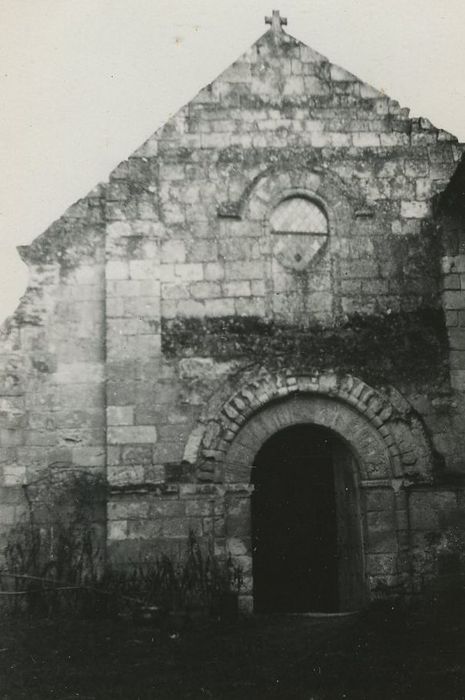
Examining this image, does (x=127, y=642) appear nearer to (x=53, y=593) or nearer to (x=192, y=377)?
(x=53, y=593)

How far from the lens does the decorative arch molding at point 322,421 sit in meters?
8.42

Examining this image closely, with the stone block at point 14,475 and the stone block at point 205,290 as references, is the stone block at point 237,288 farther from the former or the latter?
the stone block at point 14,475

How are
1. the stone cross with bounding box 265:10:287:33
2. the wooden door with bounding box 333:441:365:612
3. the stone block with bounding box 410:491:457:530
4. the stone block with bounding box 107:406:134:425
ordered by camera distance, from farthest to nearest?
the stone cross with bounding box 265:10:287:33, the wooden door with bounding box 333:441:365:612, the stone block with bounding box 107:406:134:425, the stone block with bounding box 410:491:457:530

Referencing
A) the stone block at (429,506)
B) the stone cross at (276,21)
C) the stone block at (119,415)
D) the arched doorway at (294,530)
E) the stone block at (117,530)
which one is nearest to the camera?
the stone block at (117,530)

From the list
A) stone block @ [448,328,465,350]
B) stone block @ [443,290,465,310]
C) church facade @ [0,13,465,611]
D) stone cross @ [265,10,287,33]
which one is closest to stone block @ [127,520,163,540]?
church facade @ [0,13,465,611]

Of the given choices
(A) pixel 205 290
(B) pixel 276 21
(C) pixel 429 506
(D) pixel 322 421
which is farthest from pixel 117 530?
(B) pixel 276 21

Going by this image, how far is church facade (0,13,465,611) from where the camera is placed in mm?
8367

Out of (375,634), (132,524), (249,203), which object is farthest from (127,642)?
(249,203)

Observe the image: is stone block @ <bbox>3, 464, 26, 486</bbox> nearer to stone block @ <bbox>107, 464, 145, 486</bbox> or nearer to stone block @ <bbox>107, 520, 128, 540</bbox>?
stone block @ <bbox>107, 464, 145, 486</bbox>

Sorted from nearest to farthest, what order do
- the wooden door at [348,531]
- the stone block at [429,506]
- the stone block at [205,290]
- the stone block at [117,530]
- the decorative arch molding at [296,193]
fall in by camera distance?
the stone block at [117,530], the stone block at [429,506], the wooden door at [348,531], the stone block at [205,290], the decorative arch molding at [296,193]

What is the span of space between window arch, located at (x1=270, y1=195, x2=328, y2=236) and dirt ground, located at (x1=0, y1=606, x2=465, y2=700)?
153 inches

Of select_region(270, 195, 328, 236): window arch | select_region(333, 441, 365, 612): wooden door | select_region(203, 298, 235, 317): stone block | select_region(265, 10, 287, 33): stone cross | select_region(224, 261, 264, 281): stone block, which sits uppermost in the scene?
select_region(265, 10, 287, 33): stone cross

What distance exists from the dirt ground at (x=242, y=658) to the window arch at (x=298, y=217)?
388 centimetres

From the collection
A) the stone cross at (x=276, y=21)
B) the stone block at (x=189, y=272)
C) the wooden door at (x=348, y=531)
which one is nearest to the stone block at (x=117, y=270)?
the stone block at (x=189, y=272)
